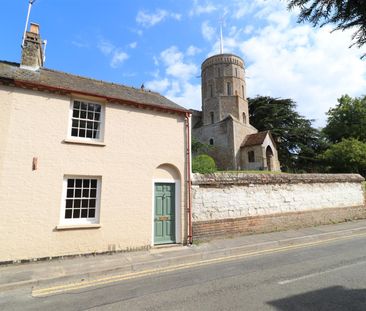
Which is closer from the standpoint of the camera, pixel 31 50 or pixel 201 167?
pixel 31 50

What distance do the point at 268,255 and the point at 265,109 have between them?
138 ft

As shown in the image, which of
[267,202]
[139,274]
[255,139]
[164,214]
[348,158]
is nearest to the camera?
[139,274]

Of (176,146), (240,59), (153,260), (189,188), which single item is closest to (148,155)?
(176,146)

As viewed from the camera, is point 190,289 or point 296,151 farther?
point 296,151

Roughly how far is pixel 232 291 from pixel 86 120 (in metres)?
7.32

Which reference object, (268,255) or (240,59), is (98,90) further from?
(240,59)

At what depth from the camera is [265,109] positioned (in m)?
46.4

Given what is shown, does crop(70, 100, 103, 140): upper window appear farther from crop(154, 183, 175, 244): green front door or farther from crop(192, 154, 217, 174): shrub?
crop(192, 154, 217, 174): shrub

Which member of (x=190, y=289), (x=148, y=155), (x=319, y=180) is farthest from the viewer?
(x=319, y=180)

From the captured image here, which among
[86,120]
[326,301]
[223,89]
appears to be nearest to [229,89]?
[223,89]

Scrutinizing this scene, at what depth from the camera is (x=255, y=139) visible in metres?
34.8

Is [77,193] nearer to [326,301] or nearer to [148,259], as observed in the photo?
[148,259]

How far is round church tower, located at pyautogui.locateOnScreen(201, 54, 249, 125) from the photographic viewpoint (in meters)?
38.9

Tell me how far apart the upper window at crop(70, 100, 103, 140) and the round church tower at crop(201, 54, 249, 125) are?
3100 centimetres
